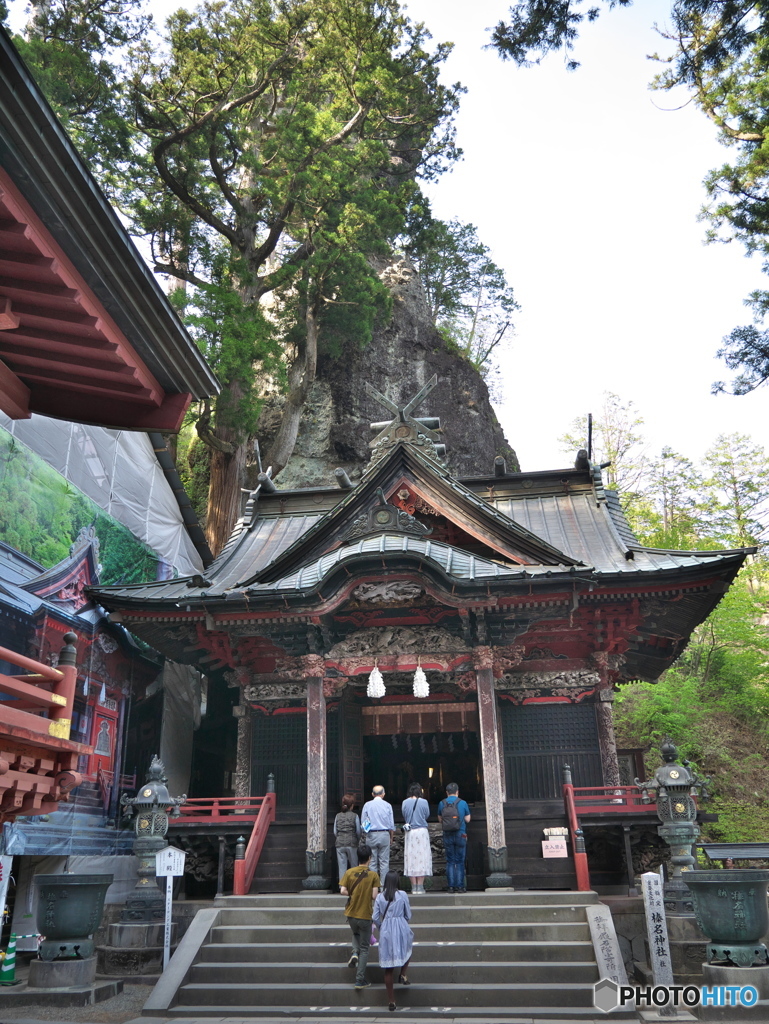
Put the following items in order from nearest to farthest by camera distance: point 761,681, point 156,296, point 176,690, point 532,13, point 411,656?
point 156,296, point 532,13, point 411,656, point 176,690, point 761,681

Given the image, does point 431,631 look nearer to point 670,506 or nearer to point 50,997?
point 50,997

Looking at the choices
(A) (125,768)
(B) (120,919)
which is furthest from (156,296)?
(A) (125,768)

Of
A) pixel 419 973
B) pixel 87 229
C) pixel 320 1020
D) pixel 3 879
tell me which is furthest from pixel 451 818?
pixel 87 229

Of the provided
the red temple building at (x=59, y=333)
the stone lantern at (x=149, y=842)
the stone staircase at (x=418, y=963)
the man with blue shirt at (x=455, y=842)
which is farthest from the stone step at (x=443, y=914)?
the red temple building at (x=59, y=333)

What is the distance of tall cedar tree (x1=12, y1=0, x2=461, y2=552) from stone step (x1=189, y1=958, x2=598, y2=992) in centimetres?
1279

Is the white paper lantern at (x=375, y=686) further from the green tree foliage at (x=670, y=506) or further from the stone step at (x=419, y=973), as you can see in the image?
the green tree foliage at (x=670, y=506)

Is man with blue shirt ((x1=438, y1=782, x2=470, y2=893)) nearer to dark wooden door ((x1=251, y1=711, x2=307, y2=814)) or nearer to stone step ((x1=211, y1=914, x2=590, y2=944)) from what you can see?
stone step ((x1=211, y1=914, x2=590, y2=944))

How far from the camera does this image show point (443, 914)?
30.9 feet

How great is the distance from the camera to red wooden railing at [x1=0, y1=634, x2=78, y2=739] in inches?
182

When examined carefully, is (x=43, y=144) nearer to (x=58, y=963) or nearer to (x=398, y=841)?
(x=58, y=963)

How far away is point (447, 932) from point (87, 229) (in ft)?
27.2

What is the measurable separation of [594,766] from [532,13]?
34.6ft

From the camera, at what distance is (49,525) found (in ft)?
41.8

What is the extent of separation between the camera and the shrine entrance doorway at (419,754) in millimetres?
14148
